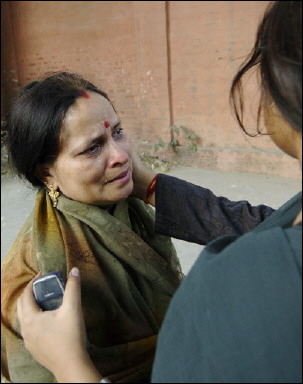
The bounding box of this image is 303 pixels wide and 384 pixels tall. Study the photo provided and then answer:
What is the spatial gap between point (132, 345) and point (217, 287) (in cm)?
73

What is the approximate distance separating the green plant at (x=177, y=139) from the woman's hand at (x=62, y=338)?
16.4ft

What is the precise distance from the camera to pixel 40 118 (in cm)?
135

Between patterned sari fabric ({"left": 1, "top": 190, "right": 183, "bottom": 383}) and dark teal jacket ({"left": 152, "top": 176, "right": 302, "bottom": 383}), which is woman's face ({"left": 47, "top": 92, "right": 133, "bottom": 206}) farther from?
dark teal jacket ({"left": 152, "top": 176, "right": 302, "bottom": 383})

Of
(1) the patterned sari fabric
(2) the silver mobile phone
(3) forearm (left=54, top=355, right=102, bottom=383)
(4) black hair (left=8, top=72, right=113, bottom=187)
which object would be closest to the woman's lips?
(1) the patterned sari fabric

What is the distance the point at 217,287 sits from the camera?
26.5 inches

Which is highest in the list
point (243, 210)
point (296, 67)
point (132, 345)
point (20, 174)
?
point (296, 67)

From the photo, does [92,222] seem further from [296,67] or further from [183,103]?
[183,103]

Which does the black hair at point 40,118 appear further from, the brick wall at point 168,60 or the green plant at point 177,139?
the green plant at point 177,139

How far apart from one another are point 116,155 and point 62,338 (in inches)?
27.7

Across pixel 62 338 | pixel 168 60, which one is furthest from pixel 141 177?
pixel 168 60

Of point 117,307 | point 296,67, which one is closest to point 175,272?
point 117,307

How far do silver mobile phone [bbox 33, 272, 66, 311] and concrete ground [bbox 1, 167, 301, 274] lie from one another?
2798 millimetres

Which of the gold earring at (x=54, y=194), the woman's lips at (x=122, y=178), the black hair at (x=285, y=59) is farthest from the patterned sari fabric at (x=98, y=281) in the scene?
the black hair at (x=285, y=59)

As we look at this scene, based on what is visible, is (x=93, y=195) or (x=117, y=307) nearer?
(x=117, y=307)
